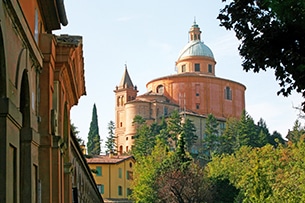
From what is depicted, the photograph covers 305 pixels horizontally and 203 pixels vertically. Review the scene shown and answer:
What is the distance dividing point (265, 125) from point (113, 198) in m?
60.6

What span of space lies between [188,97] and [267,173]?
2922 inches

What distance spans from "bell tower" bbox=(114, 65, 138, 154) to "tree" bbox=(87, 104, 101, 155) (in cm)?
442

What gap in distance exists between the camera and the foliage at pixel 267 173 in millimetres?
60719

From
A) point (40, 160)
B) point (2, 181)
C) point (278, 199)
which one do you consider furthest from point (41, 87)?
point (278, 199)

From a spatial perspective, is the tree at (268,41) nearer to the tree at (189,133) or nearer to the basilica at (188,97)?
the tree at (189,133)

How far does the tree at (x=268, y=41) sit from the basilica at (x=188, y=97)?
13097 centimetres

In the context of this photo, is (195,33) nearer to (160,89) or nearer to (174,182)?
(160,89)

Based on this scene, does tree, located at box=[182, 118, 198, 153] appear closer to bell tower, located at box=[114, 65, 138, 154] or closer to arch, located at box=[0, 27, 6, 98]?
bell tower, located at box=[114, 65, 138, 154]

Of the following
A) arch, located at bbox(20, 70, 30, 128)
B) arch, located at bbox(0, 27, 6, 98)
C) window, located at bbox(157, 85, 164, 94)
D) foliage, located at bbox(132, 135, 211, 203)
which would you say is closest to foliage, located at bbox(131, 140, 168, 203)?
foliage, located at bbox(132, 135, 211, 203)

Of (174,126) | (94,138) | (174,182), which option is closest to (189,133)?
(174,126)

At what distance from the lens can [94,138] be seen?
14700 cm

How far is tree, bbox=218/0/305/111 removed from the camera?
39.8 ft

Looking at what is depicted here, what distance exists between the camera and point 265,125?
151 metres

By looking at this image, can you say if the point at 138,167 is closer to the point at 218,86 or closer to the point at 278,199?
the point at 278,199
